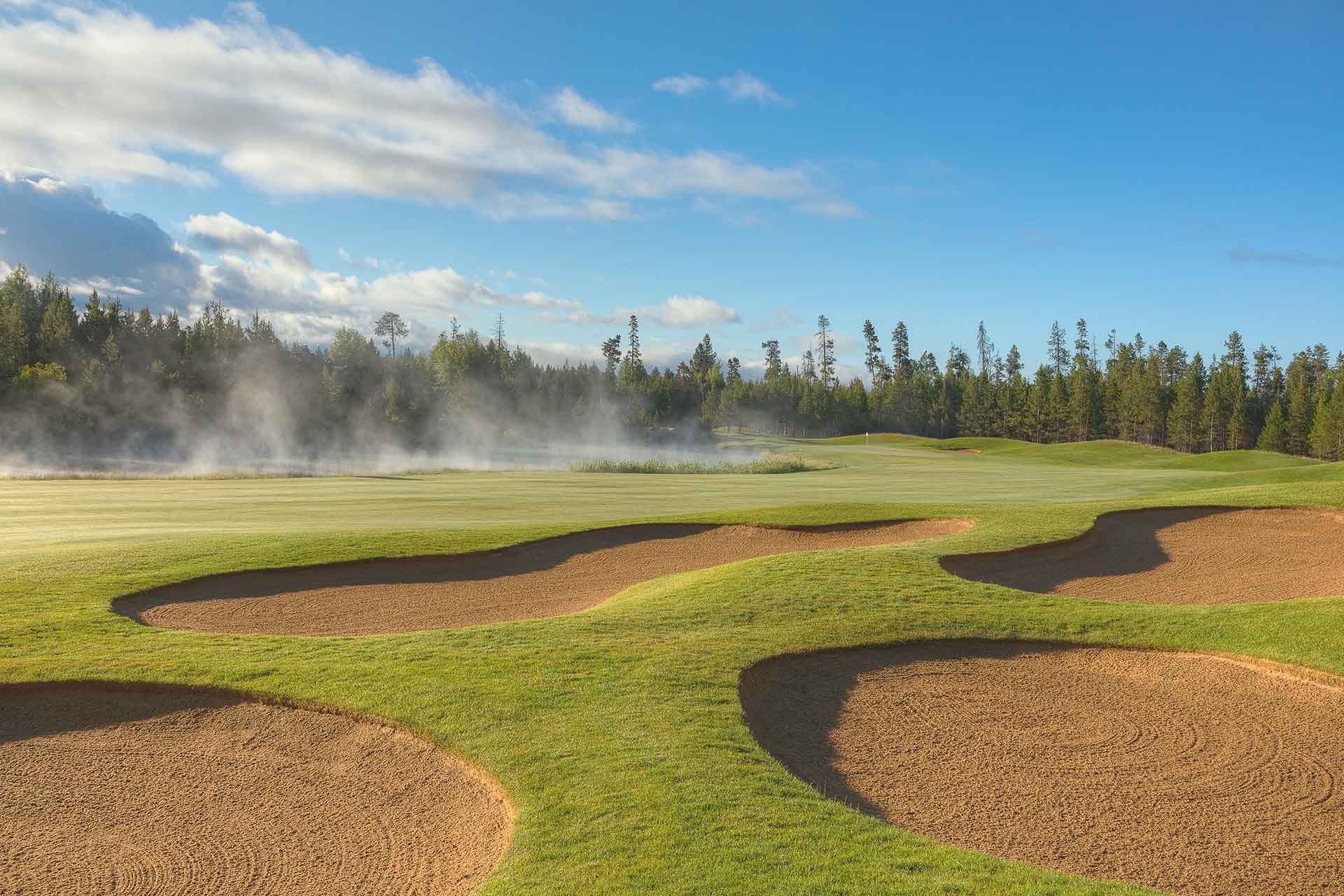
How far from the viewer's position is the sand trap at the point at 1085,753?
243 inches

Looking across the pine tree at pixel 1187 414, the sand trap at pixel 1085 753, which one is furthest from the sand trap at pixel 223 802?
the pine tree at pixel 1187 414

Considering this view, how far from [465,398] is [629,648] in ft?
257

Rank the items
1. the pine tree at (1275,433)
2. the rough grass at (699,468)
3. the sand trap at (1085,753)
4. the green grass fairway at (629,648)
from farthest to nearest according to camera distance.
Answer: the pine tree at (1275,433) < the rough grass at (699,468) < the sand trap at (1085,753) < the green grass fairway at (629,648)

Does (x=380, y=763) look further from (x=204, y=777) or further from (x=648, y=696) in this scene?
(x=648, y=696)

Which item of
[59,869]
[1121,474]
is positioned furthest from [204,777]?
[1121,474]

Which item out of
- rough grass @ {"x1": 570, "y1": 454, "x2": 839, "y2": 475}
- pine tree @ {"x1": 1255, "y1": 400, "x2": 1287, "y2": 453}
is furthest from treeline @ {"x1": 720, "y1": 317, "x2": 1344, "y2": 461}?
rough grass @ {"x1": 570, "y1": 454, "x2": 839, "y2": 475}

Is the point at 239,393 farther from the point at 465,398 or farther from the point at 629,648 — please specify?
the point at 629,648

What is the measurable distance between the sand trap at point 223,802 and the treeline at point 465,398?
64001 millimetres

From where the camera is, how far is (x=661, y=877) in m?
5.16

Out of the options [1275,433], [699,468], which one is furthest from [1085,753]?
[1275,433]

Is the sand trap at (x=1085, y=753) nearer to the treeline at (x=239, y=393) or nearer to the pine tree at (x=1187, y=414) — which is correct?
the treeline at (x=239, y=393)

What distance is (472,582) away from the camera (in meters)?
15.2

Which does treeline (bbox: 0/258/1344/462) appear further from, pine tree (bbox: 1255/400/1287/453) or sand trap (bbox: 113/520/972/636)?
sand trap (bbox: 113/520/972/636)

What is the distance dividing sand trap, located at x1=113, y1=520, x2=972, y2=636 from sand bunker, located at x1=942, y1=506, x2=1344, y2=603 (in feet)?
9.81
